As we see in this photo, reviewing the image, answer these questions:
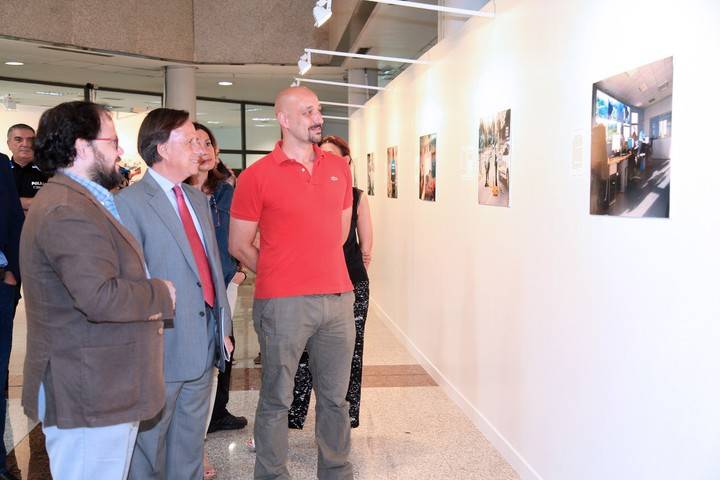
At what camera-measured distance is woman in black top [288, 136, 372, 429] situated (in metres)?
4.28

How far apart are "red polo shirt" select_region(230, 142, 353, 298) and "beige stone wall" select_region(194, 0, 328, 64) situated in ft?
28.2

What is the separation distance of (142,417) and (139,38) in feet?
31.8

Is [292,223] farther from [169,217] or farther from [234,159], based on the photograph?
[234,159]

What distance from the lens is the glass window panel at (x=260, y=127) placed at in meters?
17.8

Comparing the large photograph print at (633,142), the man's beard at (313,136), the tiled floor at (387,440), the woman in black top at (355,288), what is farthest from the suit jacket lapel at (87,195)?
the woman in black top at (355,288)

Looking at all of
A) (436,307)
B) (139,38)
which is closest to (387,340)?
(436,307)

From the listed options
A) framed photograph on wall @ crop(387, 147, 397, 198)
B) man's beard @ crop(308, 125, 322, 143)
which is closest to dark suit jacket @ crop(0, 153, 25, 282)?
man's beard @ crop(308, 125, 322, 143)

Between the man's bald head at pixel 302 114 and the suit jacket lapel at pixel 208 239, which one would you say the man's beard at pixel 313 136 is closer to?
the man's bald head at pixel 302 114

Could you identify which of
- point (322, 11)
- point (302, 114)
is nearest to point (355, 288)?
point (302, 114)

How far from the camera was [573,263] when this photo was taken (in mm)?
3117

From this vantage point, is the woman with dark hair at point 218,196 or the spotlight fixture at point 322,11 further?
the spotlight fixture at point 322,11

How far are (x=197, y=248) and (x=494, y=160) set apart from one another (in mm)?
2109

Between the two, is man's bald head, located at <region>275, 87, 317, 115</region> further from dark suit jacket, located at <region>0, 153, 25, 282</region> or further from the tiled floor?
the tiled floor

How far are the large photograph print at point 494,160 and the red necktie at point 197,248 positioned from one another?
74.9 inches
